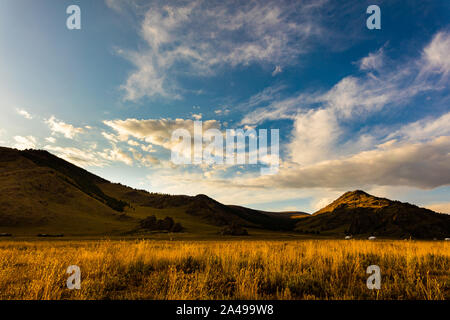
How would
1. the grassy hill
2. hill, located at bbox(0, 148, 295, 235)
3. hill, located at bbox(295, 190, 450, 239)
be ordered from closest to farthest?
hill, located at bbox(0, 148, 295, 235)
the grassy hill
hill, located at bbox(295, 190, 450, 239)

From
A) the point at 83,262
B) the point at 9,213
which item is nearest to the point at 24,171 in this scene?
the point at 9,213

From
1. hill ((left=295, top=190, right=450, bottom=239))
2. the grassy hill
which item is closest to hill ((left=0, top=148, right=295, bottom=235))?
the grassy hill

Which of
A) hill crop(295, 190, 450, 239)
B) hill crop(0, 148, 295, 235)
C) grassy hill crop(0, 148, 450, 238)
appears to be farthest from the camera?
hill crop(295, 190, 450, 239)

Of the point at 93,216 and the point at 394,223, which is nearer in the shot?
the point at 93,216

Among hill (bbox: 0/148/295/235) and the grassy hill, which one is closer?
hill (bbox: 0/148/295/235)

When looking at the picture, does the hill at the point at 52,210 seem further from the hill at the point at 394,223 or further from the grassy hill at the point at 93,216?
the hill at the point at 394,223

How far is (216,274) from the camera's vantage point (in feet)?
25.9

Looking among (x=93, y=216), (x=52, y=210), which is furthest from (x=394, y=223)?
(x=52, y=210)

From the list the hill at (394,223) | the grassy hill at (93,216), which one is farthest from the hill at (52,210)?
the hill at (394,223)

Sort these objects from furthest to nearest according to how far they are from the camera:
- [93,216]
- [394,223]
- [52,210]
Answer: [394,223]
[93,216]
[52,210]

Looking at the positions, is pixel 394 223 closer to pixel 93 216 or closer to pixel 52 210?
pixel 93 216

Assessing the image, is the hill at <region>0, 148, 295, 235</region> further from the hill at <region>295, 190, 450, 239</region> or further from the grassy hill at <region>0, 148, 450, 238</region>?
the hill at <region>295, 190, 450, 239</region>
